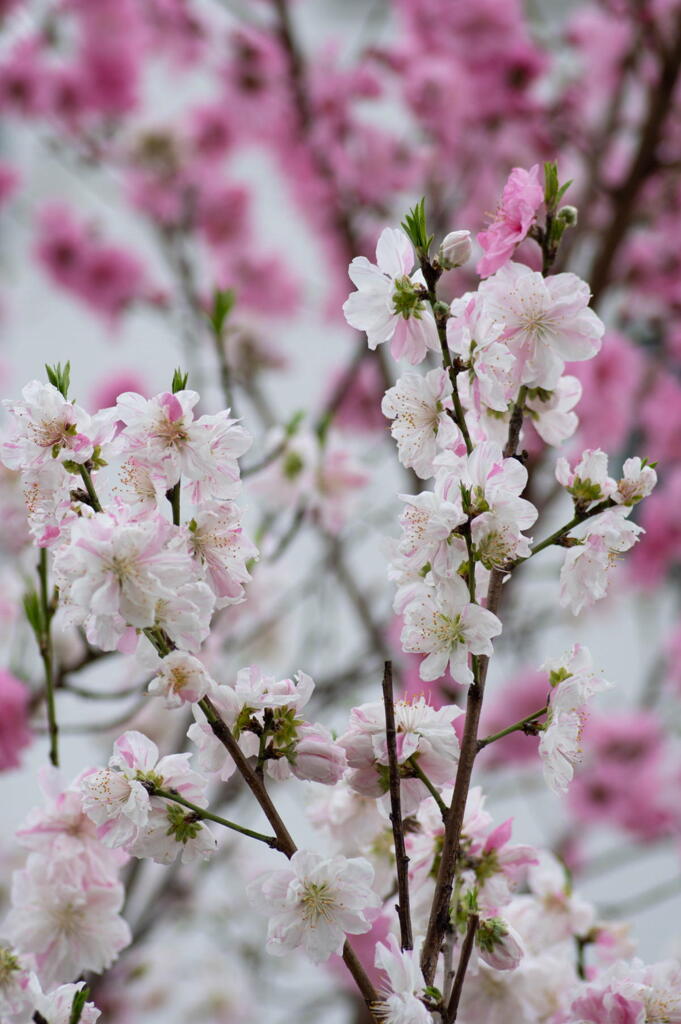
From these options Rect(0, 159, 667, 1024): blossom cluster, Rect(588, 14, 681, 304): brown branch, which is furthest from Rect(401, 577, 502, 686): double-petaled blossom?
Rect(588, 14, 681, 304): brown branch

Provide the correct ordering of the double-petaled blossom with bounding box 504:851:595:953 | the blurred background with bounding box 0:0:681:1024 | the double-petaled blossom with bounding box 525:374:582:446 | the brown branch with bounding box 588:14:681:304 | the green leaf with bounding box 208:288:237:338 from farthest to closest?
the blurred background with bounding box 0:0:681:1024
the brown branch with bounding box 588:14:681:304
the green leaf with bounding box 208:288:237:338
the double-petaled blossom with bounding box 504:851:595:953
the double-petaled blossom with bounding box 525:374:582:446

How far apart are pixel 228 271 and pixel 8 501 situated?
6.08ft

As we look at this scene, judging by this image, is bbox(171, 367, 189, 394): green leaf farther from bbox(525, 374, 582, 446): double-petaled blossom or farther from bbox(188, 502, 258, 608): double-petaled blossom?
bbox(525, 374, 582, 446): double-petaled blossom

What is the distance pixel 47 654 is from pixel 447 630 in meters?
0.37

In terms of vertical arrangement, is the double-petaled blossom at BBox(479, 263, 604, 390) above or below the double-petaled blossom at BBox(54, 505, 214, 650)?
above

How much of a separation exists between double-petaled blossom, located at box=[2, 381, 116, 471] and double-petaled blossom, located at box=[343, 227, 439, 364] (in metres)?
0.13

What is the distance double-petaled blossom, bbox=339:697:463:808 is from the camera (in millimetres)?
502

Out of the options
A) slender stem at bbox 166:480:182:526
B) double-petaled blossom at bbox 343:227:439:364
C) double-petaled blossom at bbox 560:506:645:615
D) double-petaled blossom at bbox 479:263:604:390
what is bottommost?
double-petaled blossom at bbox 560:506:645:615

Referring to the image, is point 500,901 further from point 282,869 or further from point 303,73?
point 303,73

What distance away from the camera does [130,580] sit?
0.44 m

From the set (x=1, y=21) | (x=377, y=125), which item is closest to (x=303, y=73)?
(x=377, y=125)

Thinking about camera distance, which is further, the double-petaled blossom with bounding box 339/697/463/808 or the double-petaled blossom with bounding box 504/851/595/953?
the double-petaled blossom with bounding box 504/851/595/953

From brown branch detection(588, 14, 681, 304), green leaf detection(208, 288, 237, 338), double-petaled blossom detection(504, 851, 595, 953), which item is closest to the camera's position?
double-petaled blossom detection(504, 851, 595, 953)

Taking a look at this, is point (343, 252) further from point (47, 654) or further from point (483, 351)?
point (483, 351)
